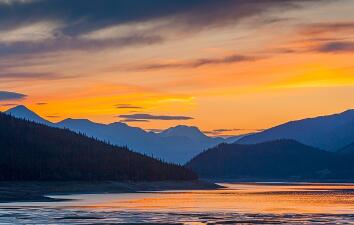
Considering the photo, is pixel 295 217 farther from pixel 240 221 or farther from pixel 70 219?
pixel 70 219

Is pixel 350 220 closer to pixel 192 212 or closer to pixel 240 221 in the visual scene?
pixel 240 221

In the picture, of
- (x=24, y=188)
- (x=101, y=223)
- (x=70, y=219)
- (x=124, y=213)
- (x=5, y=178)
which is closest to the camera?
(x=101, y=223)

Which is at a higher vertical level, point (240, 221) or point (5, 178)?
point (5, 178)

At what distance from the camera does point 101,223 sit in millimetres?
85438

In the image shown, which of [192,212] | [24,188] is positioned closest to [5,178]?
[24,188]

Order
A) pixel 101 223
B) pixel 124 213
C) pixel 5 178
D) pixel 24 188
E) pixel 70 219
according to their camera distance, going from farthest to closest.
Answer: pixel 5 178 → pixel 24 188 → pixel 124 213 → pixel 70 219 → pixel 101 223

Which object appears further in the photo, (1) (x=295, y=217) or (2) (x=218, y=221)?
(1) (x=295, y=217)

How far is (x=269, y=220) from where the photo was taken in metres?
89.9

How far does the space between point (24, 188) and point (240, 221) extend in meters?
98.2

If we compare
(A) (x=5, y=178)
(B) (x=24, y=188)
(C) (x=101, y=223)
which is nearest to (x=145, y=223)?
(C) (x=101, y=223)

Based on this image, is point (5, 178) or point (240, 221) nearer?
point (240, 221)

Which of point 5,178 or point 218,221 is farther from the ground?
point 5,178

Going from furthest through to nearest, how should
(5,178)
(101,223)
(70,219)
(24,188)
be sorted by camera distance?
(5,178) → (24,188) → (70,219) → (101,223)

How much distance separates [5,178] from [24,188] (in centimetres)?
2213
